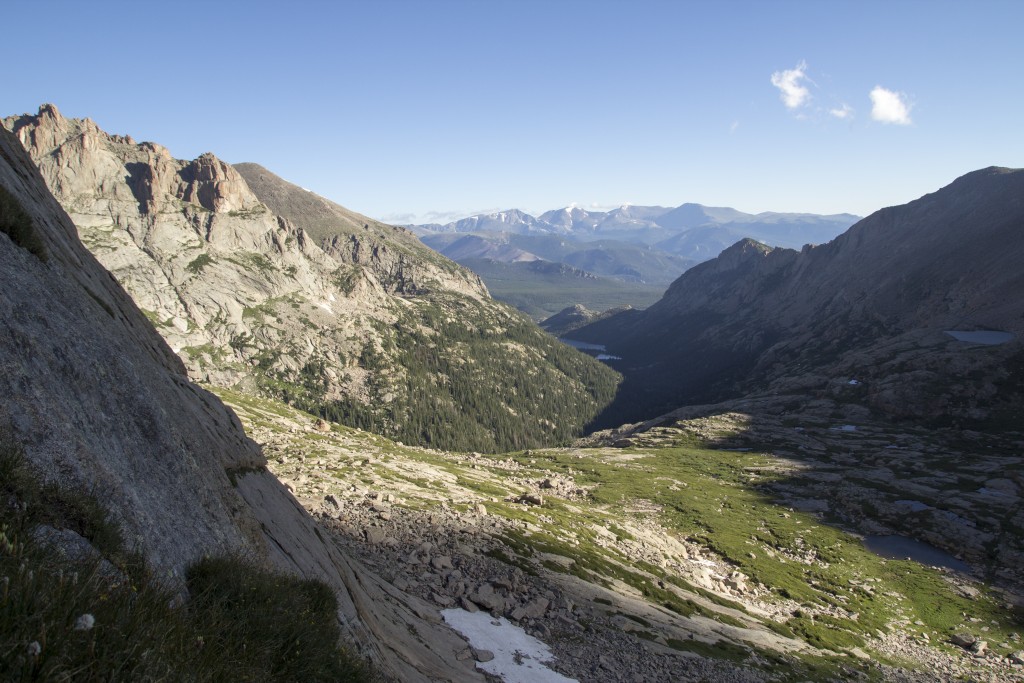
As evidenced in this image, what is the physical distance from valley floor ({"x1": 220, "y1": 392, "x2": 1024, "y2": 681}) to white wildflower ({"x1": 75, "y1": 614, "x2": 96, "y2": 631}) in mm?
26160

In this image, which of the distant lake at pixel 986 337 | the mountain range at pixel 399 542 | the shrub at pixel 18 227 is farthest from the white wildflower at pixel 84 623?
the distant lake at pixel 986 337

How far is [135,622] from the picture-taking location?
5566 mm

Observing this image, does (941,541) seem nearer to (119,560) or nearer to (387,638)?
(387,638)

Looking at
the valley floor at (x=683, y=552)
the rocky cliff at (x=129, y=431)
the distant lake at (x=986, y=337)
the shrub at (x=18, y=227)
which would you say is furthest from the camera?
the distant lake at (x=986, y=337)

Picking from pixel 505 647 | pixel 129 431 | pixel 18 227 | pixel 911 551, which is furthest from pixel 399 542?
pixel 911 551

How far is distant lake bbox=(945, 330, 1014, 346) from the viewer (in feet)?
609

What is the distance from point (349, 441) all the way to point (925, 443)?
162323 millimetres

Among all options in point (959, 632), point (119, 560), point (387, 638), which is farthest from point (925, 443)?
point (119, 560)

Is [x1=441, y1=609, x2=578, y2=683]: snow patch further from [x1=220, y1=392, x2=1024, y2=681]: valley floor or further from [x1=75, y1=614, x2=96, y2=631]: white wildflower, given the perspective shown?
[x1=75, y1=614, x2=96, y2=631]: white wildflower

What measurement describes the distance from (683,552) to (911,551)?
50.1 metres

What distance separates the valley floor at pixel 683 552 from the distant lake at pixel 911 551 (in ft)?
11.0

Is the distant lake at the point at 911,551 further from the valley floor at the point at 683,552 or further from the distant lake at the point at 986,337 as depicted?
the distant lake at the point at 986,337

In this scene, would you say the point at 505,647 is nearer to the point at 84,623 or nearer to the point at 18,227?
the point at 84,623

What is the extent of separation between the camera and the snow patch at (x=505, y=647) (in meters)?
26.8
